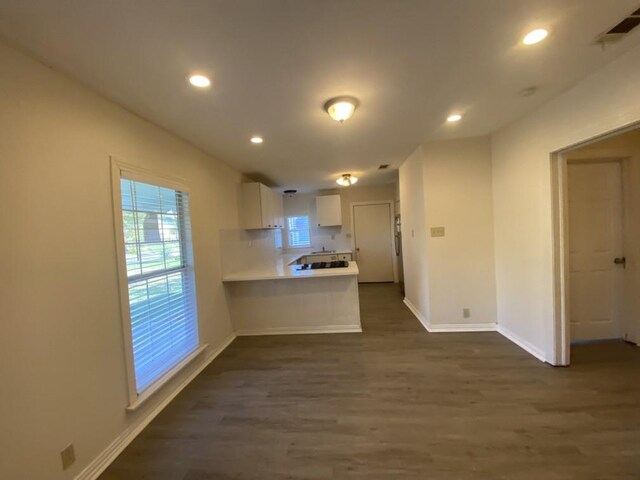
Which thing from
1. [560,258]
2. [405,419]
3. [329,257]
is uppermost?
[560,258]

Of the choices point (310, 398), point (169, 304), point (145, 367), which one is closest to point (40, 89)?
point (169, 304)

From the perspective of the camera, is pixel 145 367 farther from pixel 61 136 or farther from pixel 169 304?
pixel 61 136

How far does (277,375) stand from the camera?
285 cm

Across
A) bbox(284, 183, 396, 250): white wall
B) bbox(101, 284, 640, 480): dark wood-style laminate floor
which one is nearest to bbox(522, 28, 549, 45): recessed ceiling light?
bbox(101, 284, 640, 480): dark wood-style laminate floor

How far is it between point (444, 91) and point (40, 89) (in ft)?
8.54

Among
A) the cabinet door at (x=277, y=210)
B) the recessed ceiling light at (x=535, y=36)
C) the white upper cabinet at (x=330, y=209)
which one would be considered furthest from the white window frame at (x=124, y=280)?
the white upper cabinet at (x=330, y=209)

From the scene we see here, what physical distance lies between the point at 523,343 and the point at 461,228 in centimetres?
143

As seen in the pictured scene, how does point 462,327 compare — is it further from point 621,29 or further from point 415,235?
point 621,29

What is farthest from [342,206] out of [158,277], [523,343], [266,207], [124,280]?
[124,280]

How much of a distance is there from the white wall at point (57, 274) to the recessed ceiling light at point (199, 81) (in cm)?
71

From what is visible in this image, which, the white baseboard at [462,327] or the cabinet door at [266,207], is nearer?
the white baseboard at [462,327]

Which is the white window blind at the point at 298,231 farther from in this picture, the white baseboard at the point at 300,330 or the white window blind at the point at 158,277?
the white window blind at the point at 158,277

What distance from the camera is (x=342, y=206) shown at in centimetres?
701

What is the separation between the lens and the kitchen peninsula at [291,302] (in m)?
3.91
